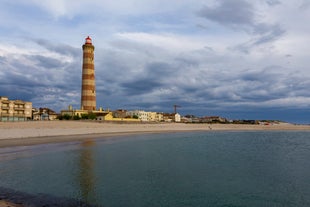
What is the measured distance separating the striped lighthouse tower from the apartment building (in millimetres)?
17859

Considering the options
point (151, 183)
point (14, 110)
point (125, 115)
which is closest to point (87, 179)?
point (151, 183)

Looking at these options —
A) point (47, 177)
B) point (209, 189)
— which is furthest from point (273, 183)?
point (47, 177)

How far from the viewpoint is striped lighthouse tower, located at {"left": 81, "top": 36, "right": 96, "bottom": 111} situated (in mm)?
77438

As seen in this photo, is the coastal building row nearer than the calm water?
No

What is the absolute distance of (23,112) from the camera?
83.5m

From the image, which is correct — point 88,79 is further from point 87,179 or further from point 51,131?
point 87,179

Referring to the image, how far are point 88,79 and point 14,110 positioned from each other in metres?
22.8

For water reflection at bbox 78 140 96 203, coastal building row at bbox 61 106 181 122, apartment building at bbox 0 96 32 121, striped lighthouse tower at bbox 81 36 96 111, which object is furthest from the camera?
coastal building row at bbox 61 106 181 122

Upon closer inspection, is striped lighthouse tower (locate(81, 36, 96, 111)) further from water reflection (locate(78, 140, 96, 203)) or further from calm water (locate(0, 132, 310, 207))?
water reflection (locate(78, 140, 96, 203))

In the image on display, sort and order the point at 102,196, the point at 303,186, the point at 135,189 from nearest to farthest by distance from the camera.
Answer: the point at 102,196, the point at 135,189, the point at 303,186

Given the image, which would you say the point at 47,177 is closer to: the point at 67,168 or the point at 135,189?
the point at 67,168

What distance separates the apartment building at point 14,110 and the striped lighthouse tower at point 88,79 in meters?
17.9

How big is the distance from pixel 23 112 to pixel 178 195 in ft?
265

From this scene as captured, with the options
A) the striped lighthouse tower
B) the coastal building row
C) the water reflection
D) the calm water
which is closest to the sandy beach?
the coastal building row
